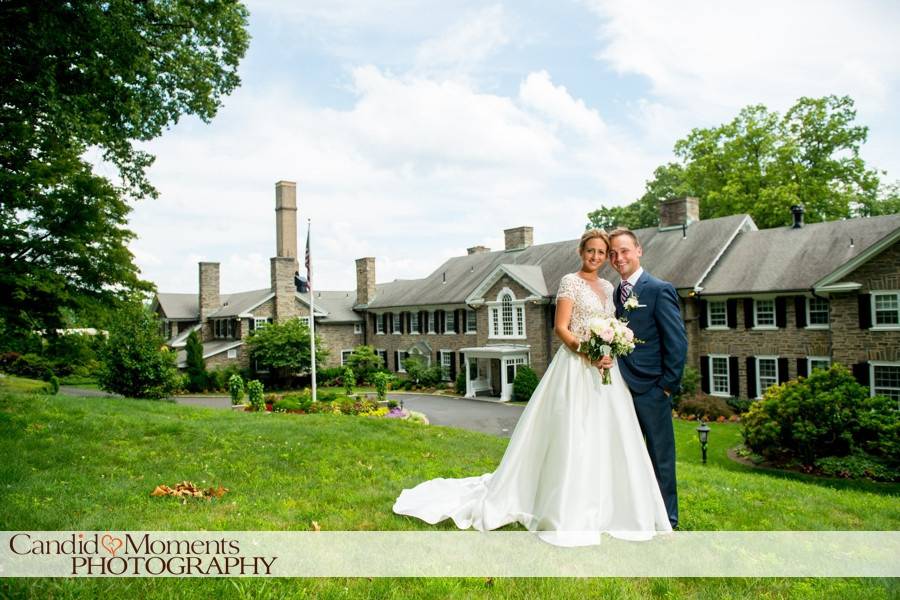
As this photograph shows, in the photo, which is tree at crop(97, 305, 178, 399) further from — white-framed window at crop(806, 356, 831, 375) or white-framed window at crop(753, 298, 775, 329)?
white-framed window at crop(806, 356, 831, 375)

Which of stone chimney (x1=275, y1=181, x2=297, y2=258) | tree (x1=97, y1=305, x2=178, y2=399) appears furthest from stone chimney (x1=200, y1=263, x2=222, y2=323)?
tree (x1=97, y1=305, x2=178, y2=399)

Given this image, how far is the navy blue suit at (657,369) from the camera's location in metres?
5.47

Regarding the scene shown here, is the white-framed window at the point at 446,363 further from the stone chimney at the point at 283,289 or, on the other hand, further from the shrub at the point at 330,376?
the stone chimney at the point at 283,289

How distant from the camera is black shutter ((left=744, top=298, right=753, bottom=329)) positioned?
82.4 feet

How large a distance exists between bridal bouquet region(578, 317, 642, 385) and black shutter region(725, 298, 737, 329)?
22573 millimetres

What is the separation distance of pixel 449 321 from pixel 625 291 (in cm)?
3216

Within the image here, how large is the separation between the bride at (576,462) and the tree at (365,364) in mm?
34602

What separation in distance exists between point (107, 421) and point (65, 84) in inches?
248

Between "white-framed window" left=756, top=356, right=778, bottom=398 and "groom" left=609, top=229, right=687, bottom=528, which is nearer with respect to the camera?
"groom" left=609, top=229, right=687, bottom=528

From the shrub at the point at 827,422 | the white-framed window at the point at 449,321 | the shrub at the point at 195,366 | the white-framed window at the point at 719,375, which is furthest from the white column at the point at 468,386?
the shrub at the point at 827,422

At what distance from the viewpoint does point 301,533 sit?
529 centimetres

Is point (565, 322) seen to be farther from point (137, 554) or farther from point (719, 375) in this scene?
point (719, 375)

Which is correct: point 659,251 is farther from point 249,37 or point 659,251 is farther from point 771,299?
point 249,37

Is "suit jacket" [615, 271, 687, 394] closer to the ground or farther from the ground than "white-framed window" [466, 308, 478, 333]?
closer to the ground
